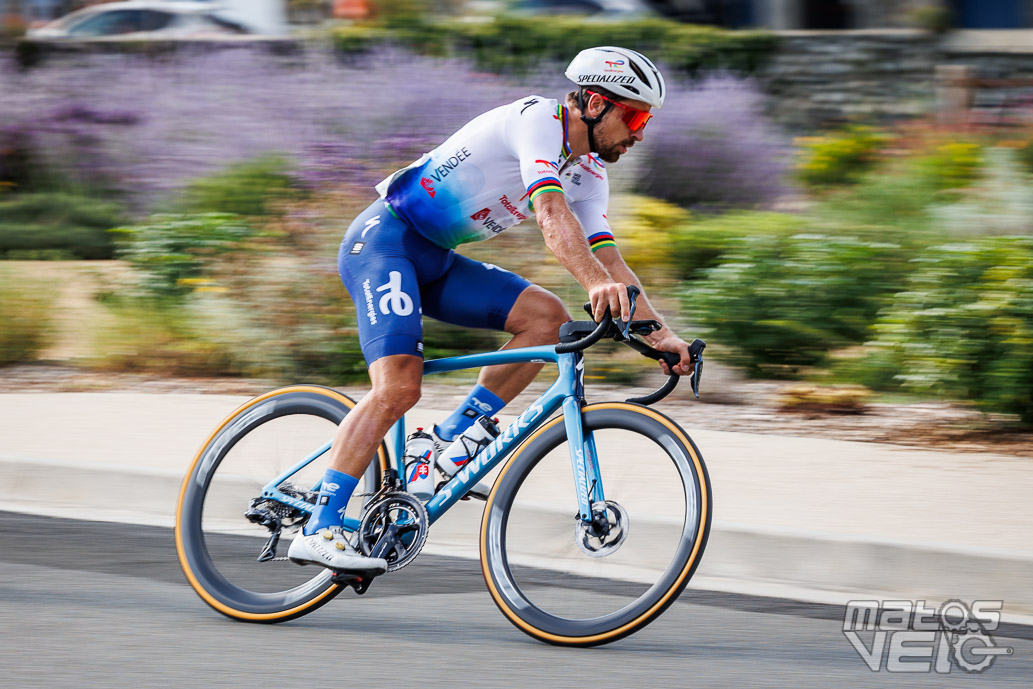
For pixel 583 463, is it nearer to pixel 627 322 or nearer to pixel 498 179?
pixel 627 322

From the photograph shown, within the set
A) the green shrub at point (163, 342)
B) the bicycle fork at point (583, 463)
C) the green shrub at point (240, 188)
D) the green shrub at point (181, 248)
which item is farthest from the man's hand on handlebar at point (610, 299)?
the green shrub at point (240, 188)

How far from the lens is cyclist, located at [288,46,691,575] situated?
445 centimetres

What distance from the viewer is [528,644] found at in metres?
4.62

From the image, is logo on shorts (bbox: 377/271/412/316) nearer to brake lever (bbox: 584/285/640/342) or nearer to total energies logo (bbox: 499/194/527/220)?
total energies logo (bbox: 499/194/527/220)

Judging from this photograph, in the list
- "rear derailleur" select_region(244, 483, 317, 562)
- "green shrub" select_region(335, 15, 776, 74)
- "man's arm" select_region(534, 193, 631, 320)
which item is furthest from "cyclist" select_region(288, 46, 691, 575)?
"green shrub" select_region(335, 15, 776, 74)

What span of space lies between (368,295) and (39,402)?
15.6 ft

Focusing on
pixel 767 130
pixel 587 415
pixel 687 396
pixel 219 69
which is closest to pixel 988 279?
pixel 687 396

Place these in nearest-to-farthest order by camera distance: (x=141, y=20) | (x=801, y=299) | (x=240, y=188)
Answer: (x=801, y=299)
(x=240, y=188)
(x=141, y=20)

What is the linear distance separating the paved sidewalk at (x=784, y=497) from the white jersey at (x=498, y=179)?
104 cm

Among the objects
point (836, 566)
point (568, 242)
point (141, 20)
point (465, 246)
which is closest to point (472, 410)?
point (568, 242)

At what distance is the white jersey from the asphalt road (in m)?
1.25

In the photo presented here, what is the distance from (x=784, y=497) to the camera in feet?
20.9

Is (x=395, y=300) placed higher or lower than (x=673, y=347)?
higher

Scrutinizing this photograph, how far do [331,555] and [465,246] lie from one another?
4.93 metres
